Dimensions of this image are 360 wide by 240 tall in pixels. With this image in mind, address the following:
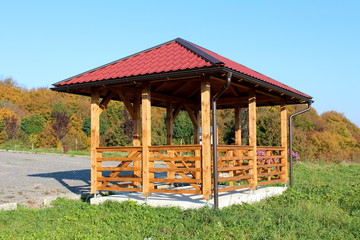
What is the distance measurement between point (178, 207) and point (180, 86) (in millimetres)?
4029

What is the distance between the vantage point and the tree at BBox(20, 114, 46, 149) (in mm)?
36562

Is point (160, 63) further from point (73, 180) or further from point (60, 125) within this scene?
point (60, 125)

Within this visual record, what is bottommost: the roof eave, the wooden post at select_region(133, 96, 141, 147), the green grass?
the green grass

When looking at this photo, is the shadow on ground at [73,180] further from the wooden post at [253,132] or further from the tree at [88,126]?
the tree at [88,126]

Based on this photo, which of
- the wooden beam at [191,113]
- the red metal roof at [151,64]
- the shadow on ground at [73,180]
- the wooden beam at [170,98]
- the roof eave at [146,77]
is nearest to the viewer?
the roof eave at [146,77]

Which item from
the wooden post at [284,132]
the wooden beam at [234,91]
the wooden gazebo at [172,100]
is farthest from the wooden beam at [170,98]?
the wooden post at [284,132]

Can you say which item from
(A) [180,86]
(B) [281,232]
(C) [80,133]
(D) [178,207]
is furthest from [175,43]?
(C) [80,133]

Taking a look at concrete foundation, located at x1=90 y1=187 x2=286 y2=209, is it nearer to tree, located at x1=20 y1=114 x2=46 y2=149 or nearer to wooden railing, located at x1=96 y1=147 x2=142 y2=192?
wooden railing, located at x1=96 y1=147 x2=142 y2=192

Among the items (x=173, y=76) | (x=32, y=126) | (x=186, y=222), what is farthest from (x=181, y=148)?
(x=32, y=126)

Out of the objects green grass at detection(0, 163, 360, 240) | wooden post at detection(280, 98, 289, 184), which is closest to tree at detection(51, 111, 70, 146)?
wooden post at detection(280, 98, 289, 184)

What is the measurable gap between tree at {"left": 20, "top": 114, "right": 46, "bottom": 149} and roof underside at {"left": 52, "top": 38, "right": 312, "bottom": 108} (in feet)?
91.2

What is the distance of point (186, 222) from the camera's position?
21.3ft

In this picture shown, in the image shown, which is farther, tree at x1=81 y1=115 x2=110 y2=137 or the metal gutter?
tree at x1=81 y1=115 x2=110 y2=137

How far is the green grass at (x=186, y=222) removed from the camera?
592 centimetres
